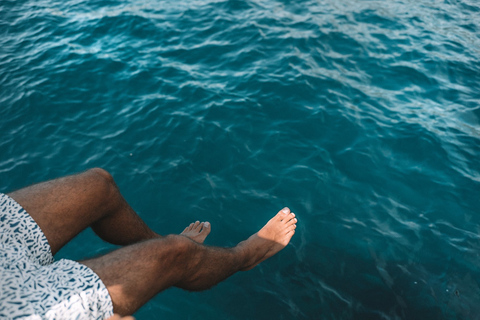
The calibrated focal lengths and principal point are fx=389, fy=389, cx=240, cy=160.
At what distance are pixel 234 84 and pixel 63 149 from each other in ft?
8.41

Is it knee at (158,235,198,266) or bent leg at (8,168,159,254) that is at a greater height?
bent leg at (8,168,159,254)

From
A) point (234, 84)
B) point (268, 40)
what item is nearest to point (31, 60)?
point (234, 84)

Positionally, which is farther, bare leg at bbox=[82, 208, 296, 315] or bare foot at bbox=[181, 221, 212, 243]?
bare foot at bbox=[181, 221, 212, 243]

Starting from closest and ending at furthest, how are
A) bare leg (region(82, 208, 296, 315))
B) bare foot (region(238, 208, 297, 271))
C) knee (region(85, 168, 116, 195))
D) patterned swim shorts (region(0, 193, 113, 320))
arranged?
patterned swim shorts (region(0, 193, 113, 320)) → bare leg (region(82, 208, 296, 315)) → knee (region(85, 168, 116, 195)) → bare foot (region(238, 208, 297, 271))

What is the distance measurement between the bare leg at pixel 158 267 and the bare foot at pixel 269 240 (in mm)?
103

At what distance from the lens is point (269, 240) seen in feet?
11.3

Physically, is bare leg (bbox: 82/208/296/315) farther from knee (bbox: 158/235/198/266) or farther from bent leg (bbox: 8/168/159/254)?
bent leg (bbox: 8/168/159/254)

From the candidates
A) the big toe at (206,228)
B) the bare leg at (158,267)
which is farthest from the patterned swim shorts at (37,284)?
the big toe at (206,228)

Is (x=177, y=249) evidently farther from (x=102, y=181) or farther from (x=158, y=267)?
(x=102, y=181)

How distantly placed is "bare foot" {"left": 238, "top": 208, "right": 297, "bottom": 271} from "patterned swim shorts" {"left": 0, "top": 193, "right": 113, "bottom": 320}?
1402mm

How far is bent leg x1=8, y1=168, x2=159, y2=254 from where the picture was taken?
8.03 ft

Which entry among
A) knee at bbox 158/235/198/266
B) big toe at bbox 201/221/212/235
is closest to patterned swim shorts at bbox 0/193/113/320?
knee at bbox 158/235/198/266

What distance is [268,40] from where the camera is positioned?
685 centimetres

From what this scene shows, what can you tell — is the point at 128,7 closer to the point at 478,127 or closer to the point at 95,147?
the point at 95,147
